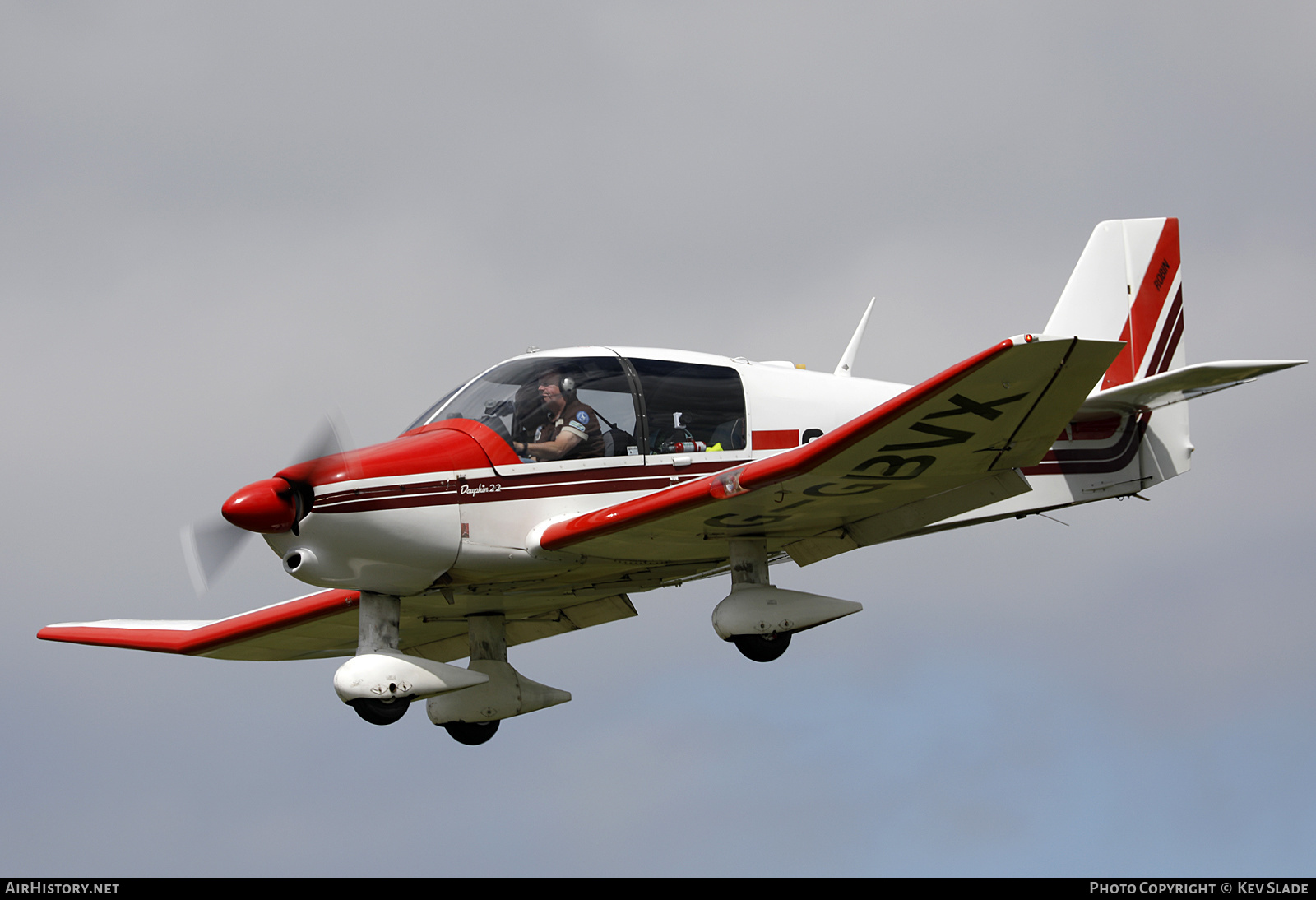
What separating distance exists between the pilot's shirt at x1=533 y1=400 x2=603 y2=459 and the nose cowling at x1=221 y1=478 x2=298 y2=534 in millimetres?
2103

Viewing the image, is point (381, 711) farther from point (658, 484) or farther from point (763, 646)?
point (763, 646)

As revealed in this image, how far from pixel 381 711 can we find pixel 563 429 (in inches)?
109

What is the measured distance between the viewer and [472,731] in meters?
14.3

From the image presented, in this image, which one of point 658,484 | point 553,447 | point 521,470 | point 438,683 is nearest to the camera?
point 438,683

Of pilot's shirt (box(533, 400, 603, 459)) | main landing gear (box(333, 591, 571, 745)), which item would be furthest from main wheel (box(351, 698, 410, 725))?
pilot's shirt (box(533, 400, 603, 459))

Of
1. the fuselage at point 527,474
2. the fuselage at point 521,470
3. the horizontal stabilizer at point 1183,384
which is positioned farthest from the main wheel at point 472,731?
the horizontal stabilizer at point 1183,384

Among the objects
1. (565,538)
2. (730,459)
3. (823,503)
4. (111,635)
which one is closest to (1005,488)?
(823,503)

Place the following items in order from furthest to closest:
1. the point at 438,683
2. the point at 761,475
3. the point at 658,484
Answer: the point at 658,484 → the point at 438,683 → the point at 761,475

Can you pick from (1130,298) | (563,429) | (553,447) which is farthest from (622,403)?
(1130,298)

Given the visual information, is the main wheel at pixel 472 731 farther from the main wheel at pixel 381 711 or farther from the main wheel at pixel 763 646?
the main wheel at pixel 763 646

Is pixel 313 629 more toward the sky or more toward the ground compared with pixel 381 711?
more toward the sky

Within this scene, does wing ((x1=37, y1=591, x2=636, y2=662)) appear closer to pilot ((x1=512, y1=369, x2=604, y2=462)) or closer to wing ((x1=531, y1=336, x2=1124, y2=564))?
pilot ((x1=512, y1=369, x2=604, y2=462))

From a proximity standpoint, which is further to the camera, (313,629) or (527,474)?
(313,629)
